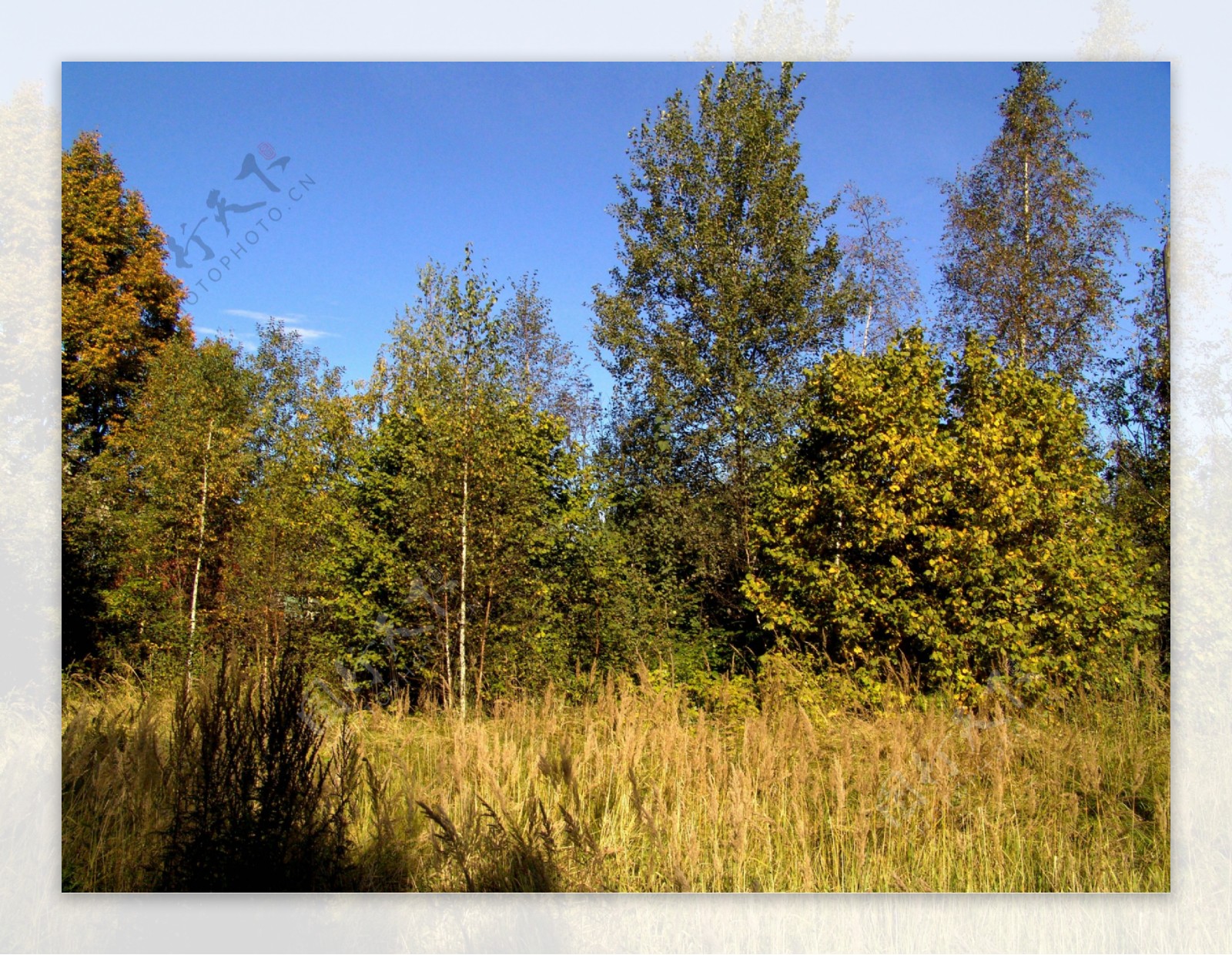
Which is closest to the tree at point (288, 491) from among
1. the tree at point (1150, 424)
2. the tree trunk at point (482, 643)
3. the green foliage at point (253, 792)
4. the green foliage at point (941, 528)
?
the tree trunk at point (482, 643)

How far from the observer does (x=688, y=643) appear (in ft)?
19.9

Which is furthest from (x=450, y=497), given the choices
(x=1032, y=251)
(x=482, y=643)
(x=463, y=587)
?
(x=1032, y=251)

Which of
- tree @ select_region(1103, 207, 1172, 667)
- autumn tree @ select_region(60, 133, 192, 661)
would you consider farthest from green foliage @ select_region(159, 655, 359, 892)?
tree @ select_region(1103, 207, 1172, 667)

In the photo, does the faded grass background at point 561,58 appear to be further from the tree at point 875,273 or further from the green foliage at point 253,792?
the tree at point 875,273

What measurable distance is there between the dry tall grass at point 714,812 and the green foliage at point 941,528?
1.64m

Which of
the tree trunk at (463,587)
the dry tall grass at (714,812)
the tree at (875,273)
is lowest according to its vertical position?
the dry tall grass at (714,812)

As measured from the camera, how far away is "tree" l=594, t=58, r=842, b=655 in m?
6.28

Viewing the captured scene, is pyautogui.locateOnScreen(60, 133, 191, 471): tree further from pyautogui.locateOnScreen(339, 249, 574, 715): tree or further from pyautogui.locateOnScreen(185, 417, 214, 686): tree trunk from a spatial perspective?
pyautogui.locateOnScreen(339, 249, 574, 715): tree

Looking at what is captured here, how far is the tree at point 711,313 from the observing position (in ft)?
20.6

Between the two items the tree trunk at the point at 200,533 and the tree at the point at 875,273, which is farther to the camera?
the tree at the point at 875,273

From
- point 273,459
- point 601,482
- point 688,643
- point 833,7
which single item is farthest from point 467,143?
point 688,643

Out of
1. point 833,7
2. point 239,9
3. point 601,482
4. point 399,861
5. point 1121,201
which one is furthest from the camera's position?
point 601,482

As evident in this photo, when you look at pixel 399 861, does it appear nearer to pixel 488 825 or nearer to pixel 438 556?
pixel 488 825

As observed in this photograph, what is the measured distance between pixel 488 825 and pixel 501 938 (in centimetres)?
40
